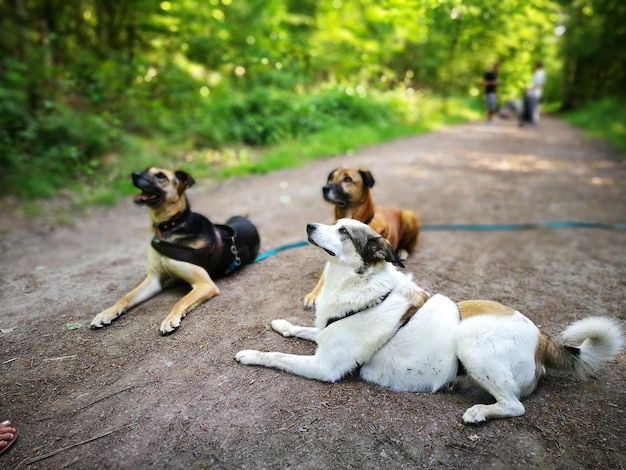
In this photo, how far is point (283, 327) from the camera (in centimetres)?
357

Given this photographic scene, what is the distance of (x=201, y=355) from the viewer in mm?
3273

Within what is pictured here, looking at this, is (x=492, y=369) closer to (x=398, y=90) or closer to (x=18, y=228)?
(x=18, y=228)

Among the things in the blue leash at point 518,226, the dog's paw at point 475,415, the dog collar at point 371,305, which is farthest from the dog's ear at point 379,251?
the blue leash at point 518,226

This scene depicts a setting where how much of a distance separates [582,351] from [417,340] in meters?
1.16

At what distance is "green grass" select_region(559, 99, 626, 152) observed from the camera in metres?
13.6

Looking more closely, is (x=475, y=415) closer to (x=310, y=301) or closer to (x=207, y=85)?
(x=310, y=301)

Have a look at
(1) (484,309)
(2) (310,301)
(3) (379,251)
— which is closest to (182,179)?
(2) (310,301)

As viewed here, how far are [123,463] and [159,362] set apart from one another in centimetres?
96

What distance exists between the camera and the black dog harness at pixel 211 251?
4.18 m

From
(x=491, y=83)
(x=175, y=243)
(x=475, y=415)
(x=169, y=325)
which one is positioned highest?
(x=491, y=83)

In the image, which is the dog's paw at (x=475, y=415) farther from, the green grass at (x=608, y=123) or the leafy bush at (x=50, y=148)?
the green grass at (x=608, y=123)

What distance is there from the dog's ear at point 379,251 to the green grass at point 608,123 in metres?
12.9

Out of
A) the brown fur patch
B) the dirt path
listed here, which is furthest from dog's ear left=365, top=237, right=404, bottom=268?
the dirt path

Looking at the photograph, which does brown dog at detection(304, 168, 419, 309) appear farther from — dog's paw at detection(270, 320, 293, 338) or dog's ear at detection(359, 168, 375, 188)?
dog's paw at detection(270, 320, 293, 338)
